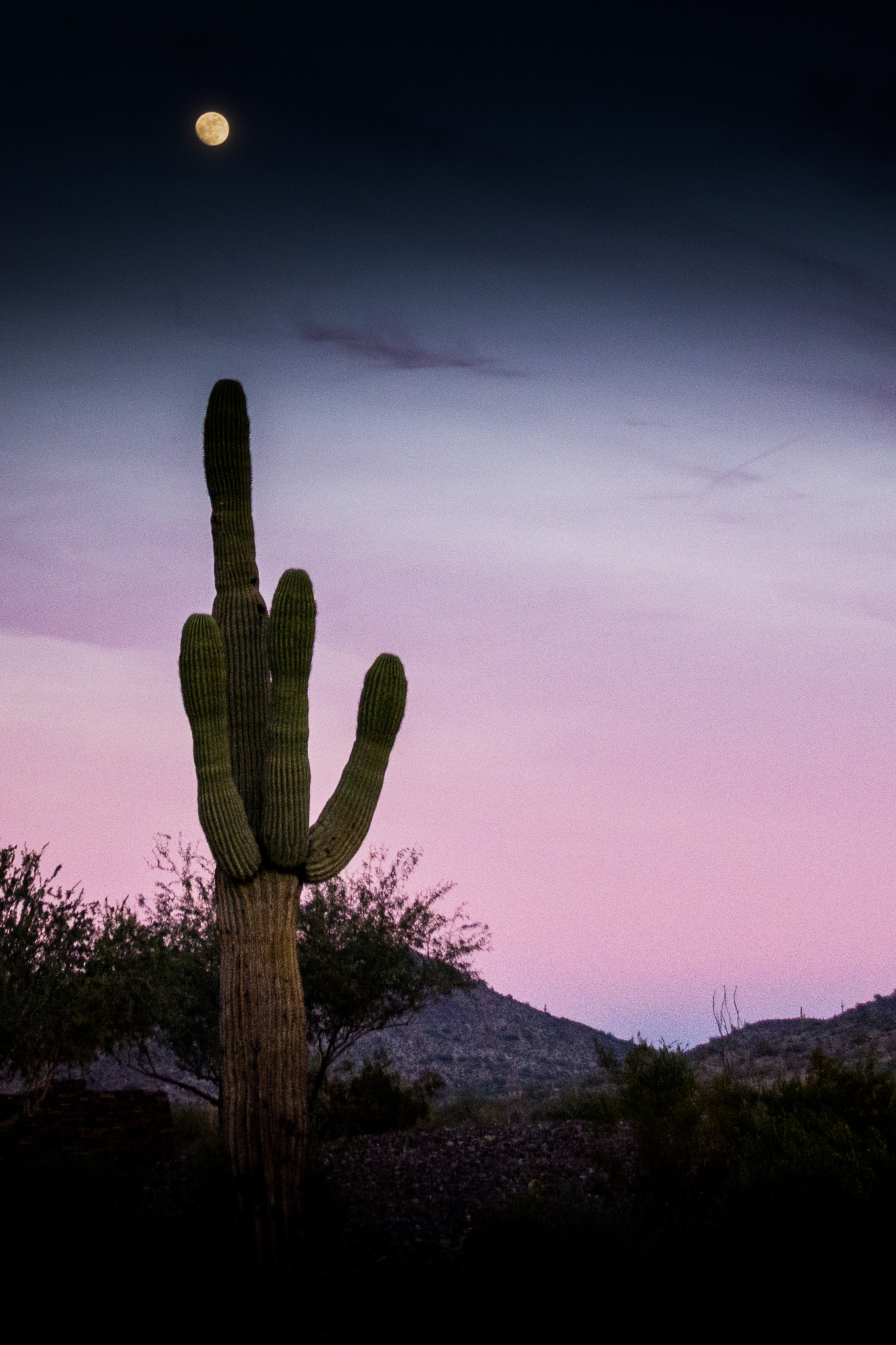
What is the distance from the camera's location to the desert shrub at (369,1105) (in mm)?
19297

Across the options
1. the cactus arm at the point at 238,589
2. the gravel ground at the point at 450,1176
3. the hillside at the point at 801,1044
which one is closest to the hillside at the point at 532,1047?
the hillside at the point at 801,1044

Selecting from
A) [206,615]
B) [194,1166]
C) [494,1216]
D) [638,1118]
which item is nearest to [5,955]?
[194,1166]

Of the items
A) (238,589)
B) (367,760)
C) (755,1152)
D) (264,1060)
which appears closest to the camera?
(264,1060)

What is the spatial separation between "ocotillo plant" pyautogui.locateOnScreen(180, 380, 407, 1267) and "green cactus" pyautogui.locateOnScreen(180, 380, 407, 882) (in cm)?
1

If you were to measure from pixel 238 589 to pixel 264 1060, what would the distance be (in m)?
5.02

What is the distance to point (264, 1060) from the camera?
10.4 metres

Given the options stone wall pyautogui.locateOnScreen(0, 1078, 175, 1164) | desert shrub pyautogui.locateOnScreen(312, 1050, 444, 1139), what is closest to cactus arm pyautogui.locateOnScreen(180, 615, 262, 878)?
desert shrub pyautogui.locateOnScreen(312, 1050, 444, 1139)

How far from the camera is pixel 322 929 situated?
1917 cm

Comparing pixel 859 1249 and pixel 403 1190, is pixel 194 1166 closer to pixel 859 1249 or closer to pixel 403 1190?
pixel 403 1190

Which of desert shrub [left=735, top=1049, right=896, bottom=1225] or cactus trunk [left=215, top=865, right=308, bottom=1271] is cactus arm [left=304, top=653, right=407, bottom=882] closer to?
cactus trunk [left=215, top=865, right=308, bottom=1271]

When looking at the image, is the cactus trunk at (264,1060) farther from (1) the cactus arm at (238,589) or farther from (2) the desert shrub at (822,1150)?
(2) the desert shrub at (822,1150)

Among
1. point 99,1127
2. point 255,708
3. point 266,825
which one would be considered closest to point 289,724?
point 255,708

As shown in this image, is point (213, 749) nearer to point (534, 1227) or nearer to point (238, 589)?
point (238, 589)

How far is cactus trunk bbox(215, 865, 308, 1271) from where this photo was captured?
1030 cm
